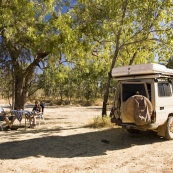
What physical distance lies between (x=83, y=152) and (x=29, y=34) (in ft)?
21.9

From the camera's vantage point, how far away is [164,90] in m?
7.84

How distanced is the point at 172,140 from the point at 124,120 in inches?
75.7

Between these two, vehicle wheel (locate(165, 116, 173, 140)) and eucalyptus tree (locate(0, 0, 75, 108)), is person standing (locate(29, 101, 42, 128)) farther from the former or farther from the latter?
vehicle wheel (locate(165, 116, 173, 140))

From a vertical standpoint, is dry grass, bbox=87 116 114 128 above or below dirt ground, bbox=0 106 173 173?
above

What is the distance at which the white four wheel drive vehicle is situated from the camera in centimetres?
704

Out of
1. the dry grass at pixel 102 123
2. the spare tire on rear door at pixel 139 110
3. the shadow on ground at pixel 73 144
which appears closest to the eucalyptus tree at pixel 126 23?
the dry grass at pixel 102 123

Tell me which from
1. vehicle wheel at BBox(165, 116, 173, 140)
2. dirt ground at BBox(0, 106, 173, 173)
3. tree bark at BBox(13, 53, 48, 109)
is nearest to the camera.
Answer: dirt ground at BBox(0, 106, 173, 173)

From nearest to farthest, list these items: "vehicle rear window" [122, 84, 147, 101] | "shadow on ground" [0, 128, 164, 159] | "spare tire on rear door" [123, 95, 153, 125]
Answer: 1. "shadow on ground" [0, 128, 164, 159]
2. "spare tire on rear door" [123, 95, 153, 125]
3. "vehicle rear window" [122, 84, 147, 101]

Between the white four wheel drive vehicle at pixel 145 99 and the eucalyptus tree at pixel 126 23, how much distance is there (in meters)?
3.21

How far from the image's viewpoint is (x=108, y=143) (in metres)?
7.84

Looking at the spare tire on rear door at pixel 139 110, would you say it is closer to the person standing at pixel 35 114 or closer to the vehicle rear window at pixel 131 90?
→ the vehicle rear window at pixel 131 90

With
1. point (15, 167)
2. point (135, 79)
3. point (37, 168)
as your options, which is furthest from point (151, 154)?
point (15, 167)

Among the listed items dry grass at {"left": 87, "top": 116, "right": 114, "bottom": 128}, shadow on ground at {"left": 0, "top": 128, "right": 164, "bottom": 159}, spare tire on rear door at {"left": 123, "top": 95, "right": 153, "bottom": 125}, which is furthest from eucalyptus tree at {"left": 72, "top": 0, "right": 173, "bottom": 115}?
spare tire on rear door at {"left": 123, "top": 95, "right": 153, "bottom": 125}

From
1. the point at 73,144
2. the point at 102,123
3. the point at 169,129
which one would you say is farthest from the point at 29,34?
the point at 169,129
